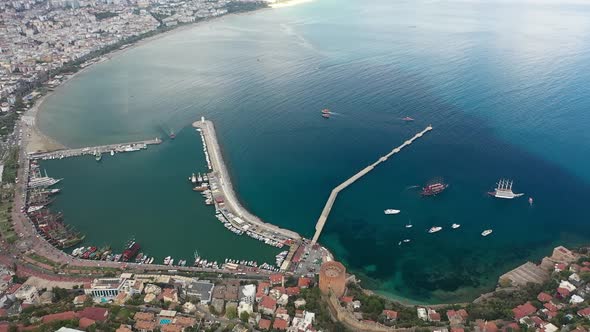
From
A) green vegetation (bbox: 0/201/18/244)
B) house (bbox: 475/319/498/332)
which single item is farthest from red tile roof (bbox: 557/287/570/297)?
green vegetation (bbox: 0/201/18/244)

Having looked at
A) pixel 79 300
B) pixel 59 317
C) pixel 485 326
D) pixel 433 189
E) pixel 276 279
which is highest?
pixel 433 189

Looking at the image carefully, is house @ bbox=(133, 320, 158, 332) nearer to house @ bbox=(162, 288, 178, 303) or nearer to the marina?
house @ bbox=(162, 288, 178, 303)

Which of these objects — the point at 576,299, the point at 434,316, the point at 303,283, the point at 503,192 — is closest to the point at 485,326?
the point at 434,316

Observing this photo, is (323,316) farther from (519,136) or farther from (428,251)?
(519,136)

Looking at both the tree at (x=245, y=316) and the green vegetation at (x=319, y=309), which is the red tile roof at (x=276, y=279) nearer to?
the green vegetation at (x=319, y=309)

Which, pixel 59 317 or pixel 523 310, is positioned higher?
pixel 523 310

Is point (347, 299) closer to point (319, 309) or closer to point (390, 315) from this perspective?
point (319, 309)

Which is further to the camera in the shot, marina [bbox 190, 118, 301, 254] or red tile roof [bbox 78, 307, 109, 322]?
marina [bbox 190, 118, 301, 254]

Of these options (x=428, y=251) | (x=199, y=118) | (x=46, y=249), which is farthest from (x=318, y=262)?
(x=199, y=118)
